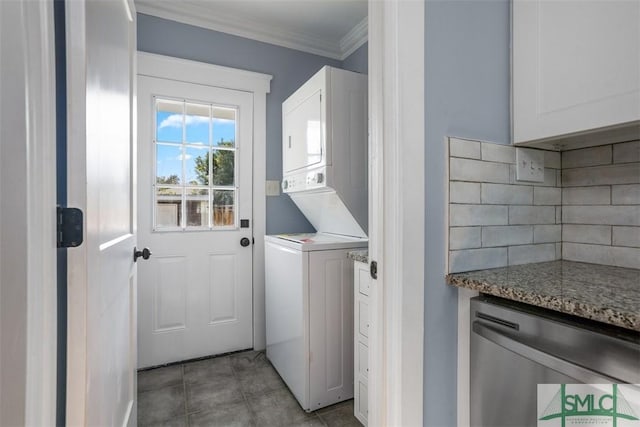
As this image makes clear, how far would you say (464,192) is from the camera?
1040 mm

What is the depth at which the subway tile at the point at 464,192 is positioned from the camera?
3.35 feet

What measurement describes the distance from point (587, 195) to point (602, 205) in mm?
58

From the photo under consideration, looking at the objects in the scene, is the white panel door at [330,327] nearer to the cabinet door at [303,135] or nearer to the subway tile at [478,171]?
the cabinet door at [303,135]

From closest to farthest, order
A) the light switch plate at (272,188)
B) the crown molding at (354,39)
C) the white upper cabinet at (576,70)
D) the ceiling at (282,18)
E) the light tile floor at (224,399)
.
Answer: the white upper cabinet at (576,70) < the light tile floor at (224,399) < the ceiling at (282,18) < the crown molding at (354,39) < the light switch plate at (272,188)

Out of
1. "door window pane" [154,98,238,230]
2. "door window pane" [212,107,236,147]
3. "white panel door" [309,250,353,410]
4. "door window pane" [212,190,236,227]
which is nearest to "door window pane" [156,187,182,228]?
"door window pane" [154,98,238,230]

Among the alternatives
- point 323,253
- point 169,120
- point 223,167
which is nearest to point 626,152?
point 323,253

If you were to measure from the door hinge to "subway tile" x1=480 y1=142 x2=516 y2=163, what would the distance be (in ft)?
3.77

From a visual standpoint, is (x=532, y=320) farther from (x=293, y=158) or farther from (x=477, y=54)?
(x=293, y=158)

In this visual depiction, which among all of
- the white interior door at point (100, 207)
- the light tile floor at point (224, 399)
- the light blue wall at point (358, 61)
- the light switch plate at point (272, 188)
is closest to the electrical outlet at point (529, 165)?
the white interior door at point (100, 207)

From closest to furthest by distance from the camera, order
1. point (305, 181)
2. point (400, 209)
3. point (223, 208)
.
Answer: point (400, 209) < point (305, 181) < point (223, 208)

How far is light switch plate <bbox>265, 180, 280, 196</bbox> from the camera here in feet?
8.66

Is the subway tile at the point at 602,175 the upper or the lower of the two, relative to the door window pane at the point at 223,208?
upper

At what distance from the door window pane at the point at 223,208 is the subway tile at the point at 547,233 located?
6.55 ft

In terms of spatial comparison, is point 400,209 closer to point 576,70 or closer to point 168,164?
point 576,70
